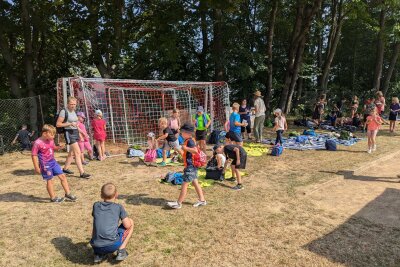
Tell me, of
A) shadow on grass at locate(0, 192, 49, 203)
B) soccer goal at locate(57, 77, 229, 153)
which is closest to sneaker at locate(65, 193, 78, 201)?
shadow on grass at locate(0, 192, 49, 203)

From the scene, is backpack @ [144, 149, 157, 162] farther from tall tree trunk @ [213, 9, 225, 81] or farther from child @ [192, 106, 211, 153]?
tall tree trunk @ [213, 9, 225, 81]

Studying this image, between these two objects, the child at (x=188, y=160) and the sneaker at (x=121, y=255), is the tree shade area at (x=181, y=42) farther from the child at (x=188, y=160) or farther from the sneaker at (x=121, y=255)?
the sneaker at (x=121, y=255)

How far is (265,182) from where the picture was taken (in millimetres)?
8648

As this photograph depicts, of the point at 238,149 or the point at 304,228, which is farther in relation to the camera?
the point at 238,149

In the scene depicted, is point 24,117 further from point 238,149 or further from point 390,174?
point 390,174

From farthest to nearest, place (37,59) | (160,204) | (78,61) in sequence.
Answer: (78,61), (37,59), (160,204)

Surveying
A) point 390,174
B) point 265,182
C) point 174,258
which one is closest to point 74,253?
point 174,258

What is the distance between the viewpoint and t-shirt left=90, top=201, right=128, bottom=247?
4680mm

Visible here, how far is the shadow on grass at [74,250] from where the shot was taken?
4.90 metres

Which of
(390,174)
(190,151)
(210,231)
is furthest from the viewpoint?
(390,174)

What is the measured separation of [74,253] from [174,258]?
1462mm

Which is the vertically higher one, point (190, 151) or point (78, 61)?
point (78, 61)

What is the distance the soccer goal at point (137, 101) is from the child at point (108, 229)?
272 inches

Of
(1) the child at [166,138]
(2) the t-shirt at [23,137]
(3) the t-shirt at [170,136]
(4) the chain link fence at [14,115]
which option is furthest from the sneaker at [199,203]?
(4) the chain link fence at [14,115]
